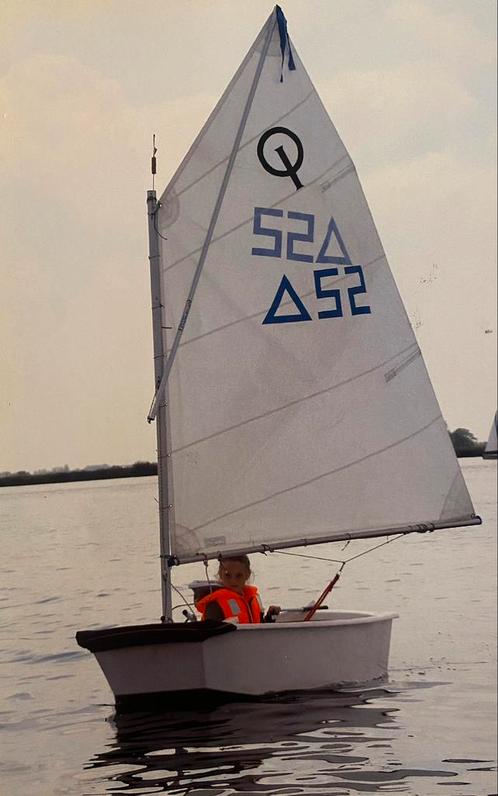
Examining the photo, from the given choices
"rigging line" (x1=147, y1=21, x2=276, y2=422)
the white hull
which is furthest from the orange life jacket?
"rigging line" (x1=147, y1=21, x2=276, y2=422)

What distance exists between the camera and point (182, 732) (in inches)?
398

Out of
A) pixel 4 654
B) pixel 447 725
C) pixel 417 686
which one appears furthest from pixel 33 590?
pixel 447 725

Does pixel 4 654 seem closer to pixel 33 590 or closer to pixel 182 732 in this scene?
pixel 182 732

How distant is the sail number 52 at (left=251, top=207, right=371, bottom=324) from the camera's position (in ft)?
37.9

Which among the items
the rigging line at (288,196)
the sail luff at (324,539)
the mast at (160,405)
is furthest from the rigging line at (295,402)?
the rigging line at (288,196)

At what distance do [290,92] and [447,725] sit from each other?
4.81 metres

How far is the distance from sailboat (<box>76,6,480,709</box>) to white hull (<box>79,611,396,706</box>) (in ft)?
0.05

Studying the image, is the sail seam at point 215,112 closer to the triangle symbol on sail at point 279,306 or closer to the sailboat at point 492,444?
the triangle symbol on sail at point 279,306

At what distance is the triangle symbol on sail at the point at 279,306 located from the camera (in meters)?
11.5

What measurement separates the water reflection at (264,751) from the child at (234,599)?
0.60 meters

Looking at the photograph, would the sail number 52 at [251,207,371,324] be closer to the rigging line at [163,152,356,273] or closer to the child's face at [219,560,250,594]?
the rigging line at [163,152,356,273]

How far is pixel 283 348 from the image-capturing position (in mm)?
11562

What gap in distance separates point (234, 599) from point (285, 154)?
3422 millimetres

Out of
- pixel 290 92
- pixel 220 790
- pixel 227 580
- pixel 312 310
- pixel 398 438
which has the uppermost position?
pixel 290 92
